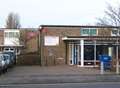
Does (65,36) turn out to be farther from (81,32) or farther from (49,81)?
(49,81)

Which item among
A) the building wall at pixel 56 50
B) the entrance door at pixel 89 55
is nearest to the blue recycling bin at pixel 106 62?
the entrance door at pixel 89 55

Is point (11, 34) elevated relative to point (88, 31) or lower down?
elevated

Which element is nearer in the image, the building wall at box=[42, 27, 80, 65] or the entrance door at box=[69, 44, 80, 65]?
the entrance door at box=[69, 44, 80, 65]

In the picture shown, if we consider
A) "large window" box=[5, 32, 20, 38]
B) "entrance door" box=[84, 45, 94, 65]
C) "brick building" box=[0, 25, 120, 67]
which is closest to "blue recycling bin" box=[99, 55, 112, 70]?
"brick building" box=[0, 25, 120, 67]

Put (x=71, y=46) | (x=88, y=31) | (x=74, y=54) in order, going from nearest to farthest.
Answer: (x=74, y=54) → (x=71, y=46) → (x=88, y=31)

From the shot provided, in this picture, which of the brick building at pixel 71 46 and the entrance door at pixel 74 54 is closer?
the brick building at pixel 71 46

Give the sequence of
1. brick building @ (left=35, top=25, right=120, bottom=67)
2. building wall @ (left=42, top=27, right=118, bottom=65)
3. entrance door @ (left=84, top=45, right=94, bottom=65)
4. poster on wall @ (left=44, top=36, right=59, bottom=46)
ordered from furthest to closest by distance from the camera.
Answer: poster on wall @ (left=44, top=36, right=59, bottom=46)
building wall @ (left=42, top=27, right=118, bottom=65)
brick building @ (left=35, top=25, right=120, bottom=67)
entrance door @ (left=84, top=45, right=94, bottom=65)

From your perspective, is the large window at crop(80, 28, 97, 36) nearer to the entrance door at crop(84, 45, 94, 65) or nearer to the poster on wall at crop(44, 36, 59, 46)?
the poster on wall at crop(44, 36, 59, 46)

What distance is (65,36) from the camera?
2057 inches

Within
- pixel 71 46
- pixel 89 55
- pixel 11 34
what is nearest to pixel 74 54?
pixel 71 46

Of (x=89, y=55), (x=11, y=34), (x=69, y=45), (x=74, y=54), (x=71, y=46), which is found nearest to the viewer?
(x=89, y=55)

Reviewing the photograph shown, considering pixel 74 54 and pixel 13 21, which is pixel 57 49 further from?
pixel 13 21

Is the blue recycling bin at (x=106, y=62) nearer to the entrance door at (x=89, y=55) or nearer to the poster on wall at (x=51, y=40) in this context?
the entrance door at (x=89, y=55)

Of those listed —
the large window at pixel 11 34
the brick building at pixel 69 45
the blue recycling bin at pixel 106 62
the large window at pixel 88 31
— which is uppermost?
the large window at pixel 11 34
